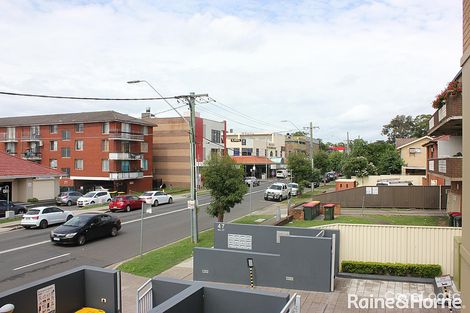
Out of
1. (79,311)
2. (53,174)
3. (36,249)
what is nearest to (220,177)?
(36,249)

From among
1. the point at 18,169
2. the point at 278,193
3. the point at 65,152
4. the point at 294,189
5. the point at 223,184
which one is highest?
the point at 65,152

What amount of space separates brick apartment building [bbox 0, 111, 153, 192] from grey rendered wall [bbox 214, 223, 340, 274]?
128ft

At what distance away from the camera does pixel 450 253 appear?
14.2 metres

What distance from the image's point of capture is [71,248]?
20.8 metres

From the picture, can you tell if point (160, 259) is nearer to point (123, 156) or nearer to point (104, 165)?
point (123, 156)

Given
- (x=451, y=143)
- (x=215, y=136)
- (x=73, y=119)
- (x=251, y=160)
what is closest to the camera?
(x=451, y=143)

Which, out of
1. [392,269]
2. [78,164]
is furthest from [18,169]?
[392,269]

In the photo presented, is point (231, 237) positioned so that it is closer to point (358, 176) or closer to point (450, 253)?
point (450, 253)

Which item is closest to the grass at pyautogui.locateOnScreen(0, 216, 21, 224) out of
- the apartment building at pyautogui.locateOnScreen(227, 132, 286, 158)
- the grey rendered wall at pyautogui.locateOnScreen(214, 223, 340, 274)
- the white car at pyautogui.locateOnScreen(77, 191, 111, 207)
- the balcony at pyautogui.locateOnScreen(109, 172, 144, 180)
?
the white car at pyautogui.locateOnScreen(77, 191, 111, 207)

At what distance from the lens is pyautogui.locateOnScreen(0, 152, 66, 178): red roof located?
3881 centimetres

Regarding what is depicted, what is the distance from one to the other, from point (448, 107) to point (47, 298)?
60.3 ft

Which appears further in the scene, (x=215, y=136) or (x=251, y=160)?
(x=251, y=160)

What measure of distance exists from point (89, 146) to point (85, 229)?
35.8 metres

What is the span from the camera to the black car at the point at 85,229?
21.0 m
